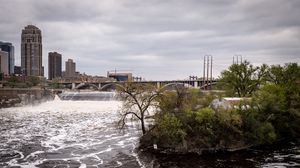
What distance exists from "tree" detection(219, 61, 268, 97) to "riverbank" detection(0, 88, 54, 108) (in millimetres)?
67300

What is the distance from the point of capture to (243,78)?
224ft

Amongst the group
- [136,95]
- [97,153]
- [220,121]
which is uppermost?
[136,95]

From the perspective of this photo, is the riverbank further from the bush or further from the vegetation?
the bush

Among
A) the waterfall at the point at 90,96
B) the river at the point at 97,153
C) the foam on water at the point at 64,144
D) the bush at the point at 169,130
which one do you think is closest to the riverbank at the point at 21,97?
the waterfall at the point at 90,96

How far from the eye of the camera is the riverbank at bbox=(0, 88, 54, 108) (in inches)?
4033

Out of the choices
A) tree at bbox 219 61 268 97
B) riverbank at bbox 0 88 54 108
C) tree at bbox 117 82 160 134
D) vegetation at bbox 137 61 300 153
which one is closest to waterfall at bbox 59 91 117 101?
riverbank at bbox 0 88 54 108

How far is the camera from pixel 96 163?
31922 millimetres

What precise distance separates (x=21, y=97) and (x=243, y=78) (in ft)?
248

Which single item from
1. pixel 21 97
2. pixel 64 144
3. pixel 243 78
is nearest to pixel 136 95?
pixel 64 144

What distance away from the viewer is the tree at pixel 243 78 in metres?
66.8

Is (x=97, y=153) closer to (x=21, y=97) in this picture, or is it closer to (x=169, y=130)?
(x=169, y=130)

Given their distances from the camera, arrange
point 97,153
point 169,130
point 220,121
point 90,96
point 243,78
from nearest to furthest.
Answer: point 97,153, point 169,130, point 220,121, point 243,78, point 90,96

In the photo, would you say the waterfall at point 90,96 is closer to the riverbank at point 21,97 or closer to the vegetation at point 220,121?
the riverbank at point 21,97

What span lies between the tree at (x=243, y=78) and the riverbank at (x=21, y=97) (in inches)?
2650
